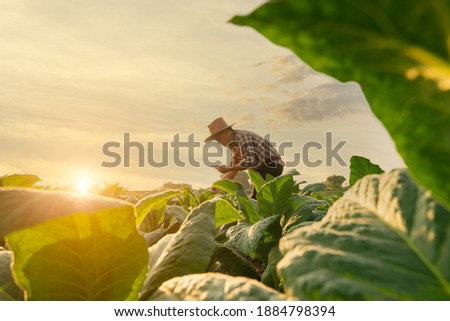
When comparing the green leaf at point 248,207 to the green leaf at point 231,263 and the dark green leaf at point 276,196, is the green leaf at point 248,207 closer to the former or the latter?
the dark green leaf at point 276,196

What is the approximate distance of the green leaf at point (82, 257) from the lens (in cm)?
99

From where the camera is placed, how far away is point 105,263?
1.02 m

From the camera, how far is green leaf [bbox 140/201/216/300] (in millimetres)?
1207

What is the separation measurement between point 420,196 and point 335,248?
0.19 metres

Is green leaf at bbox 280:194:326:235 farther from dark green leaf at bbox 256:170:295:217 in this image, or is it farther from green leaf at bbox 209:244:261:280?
green leaf at bbox 209:244:261:280

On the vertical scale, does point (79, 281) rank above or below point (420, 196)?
below

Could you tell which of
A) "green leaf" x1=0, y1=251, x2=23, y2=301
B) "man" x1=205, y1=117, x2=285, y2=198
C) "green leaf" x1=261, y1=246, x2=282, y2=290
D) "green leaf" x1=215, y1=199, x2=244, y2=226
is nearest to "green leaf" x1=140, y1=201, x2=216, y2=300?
"green leaf" x1=0, y1=251, x2=23, y2=301

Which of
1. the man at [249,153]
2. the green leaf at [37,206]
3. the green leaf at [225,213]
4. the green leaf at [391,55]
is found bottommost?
the man at [249,153]

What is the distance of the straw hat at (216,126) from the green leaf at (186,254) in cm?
1474

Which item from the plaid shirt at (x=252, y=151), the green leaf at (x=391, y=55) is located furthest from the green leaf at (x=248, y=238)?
the plaid shirt at (x=252, y=151)

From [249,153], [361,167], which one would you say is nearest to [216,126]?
[249,153]

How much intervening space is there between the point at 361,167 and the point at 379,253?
4.55ft
